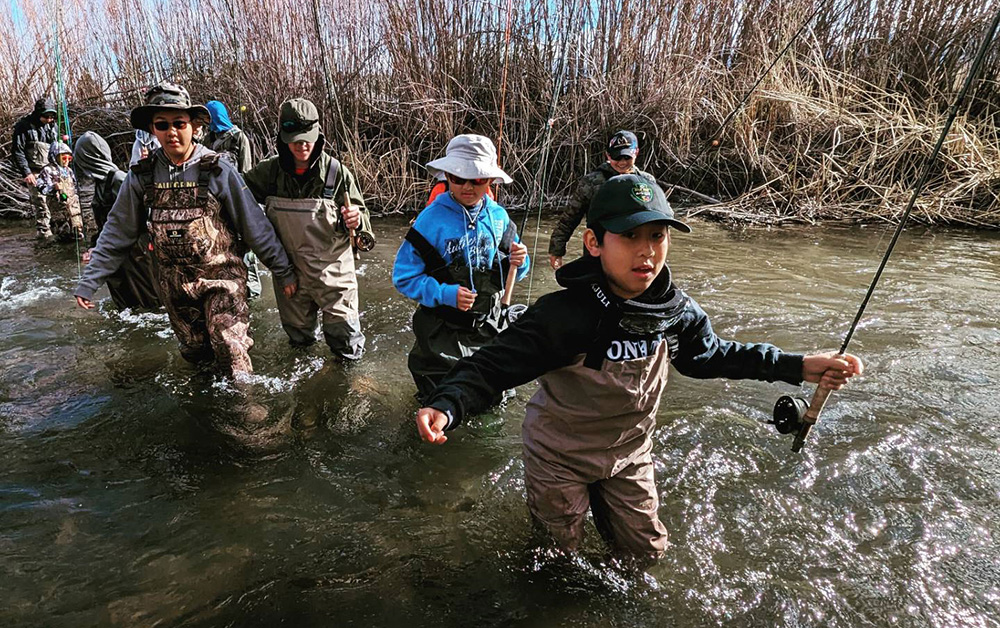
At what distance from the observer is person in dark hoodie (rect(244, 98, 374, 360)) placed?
12.8ft

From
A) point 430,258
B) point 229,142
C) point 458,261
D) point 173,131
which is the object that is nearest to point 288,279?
point 173,131

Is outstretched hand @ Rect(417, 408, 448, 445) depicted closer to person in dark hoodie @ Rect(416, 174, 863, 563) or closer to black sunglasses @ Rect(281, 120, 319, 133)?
person in dark hoodie @ Rect(416, 174, 863, 563)

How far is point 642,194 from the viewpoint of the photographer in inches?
74.9

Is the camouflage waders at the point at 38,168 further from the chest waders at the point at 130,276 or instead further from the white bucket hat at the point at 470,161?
the white bucket hat at the point at 470,161

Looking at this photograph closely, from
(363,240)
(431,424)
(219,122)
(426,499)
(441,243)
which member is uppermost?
(219,122)

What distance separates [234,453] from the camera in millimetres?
3338

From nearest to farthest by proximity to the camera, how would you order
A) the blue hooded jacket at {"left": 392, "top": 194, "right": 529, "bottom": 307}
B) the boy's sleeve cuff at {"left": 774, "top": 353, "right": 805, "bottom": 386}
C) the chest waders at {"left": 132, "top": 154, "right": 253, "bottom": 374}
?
the boy's sleeve cuff at {"left": 774, "top": 353, "right": 805, "bottom": 386}
the blue hooded jacket at {"left": 392, "top": 194, "right": 529, "bottom": 307}
the chest waders at {"left": 132, "top": 154, "right": 253, "bottom": 374}

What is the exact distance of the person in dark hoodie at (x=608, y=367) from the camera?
6.41 ft

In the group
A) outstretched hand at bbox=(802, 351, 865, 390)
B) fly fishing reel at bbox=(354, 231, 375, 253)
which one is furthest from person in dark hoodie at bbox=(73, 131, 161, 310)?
outstretched hand at bbox=(802, 351, 865, 390)

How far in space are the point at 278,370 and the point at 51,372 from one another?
5.20 ft

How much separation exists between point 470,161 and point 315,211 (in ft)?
4.69

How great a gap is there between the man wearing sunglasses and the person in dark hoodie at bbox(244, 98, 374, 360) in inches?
64.4

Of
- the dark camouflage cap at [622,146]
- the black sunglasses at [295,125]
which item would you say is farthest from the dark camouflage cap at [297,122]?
the dark camouflage cap at [622,146]

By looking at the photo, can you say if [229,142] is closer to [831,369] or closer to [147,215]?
[147,215]
